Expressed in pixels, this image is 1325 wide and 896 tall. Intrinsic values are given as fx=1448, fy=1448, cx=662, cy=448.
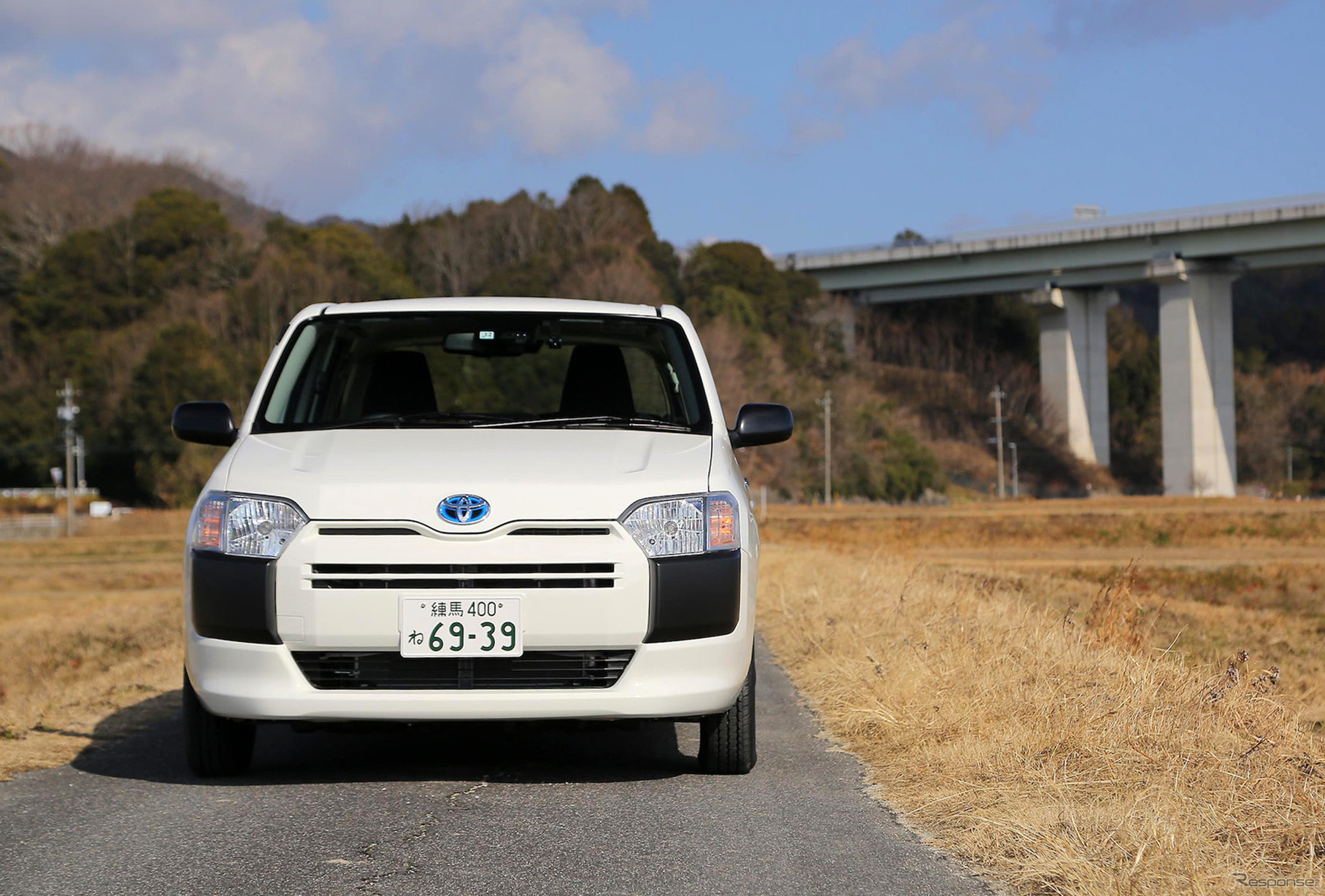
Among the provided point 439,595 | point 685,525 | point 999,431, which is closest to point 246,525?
point 439,595

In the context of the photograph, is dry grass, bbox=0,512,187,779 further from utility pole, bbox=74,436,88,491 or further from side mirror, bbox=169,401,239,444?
utility pole, bbox=74,436,88,491

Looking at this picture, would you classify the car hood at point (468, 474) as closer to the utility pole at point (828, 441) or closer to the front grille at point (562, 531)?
the front grille at point (562, 531)

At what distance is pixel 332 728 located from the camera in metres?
5.02

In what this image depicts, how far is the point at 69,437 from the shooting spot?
234ft

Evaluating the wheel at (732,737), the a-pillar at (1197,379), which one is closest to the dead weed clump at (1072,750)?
the wheel at (732,737)

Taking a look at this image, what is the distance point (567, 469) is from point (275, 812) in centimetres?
149

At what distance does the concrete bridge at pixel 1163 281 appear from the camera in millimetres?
66812

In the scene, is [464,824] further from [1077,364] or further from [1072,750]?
[1077,364]

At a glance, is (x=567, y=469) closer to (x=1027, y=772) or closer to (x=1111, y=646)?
(x=1027, y=772)

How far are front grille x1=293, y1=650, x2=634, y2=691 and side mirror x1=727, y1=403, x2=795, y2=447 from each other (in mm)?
1323

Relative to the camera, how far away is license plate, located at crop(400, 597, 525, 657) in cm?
474

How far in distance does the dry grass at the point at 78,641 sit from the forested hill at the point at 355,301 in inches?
1001

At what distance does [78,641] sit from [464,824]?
50.2ft

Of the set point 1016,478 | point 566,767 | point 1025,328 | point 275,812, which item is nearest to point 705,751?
point 566,767
